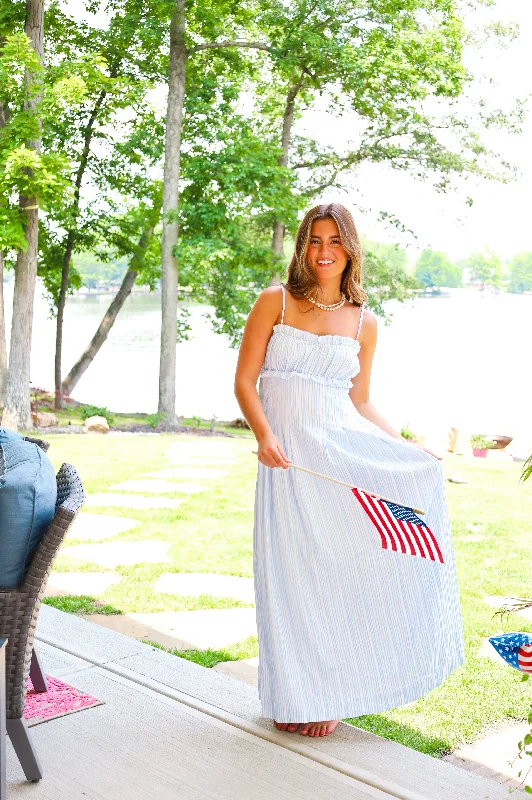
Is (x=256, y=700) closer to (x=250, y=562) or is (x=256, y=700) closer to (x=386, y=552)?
(x=386, y=552)

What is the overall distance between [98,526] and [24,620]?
271 centimetres

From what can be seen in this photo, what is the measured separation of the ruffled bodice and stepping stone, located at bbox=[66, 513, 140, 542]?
2.32 m

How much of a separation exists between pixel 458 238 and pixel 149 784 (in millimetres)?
14776

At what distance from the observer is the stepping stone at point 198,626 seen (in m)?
3.34

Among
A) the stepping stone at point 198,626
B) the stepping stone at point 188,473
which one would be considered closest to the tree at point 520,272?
the stepping stone at point 188,473

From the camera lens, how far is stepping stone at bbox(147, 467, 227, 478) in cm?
641

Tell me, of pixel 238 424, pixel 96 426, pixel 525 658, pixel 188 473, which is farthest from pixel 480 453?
pixel 525 658

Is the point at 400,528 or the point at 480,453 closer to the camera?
the point at 400,528

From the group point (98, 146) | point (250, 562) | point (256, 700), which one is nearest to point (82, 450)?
point (250, 562)

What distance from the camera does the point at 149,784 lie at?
225cm

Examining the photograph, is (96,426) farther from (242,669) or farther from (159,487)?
(242,669)

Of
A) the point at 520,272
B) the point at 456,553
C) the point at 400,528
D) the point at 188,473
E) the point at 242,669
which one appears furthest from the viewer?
the point at 520,272

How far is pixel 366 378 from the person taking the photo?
276 centimetres

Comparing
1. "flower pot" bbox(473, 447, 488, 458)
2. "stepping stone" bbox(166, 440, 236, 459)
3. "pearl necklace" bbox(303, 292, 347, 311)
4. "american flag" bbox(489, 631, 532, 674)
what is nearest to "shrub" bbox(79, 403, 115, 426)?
"stepping stone" bbox(166, 440, 236, 459)
